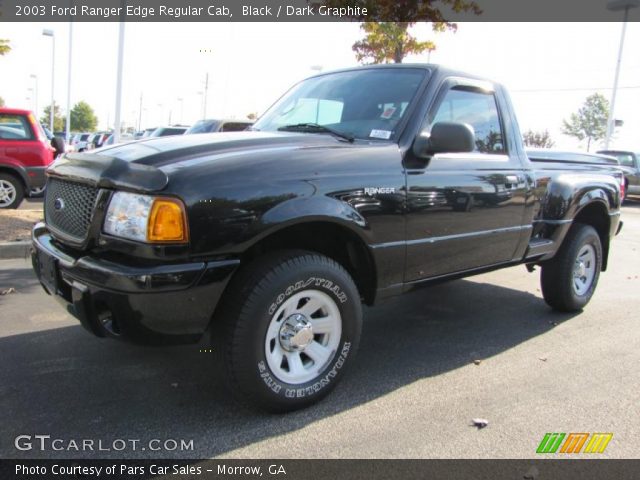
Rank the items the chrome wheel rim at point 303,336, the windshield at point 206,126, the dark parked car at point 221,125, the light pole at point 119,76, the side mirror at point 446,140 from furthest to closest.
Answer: the windshield at point 206,126 → the dark parked car at point 221,125 → the light pole at point 119,76 → the side mirror at point 446,140 → the chrome wheel rim at point 303,336

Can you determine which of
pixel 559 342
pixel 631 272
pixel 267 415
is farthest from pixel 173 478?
pixel 631 272

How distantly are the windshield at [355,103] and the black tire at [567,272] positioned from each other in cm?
231

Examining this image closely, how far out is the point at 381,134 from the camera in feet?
11.1

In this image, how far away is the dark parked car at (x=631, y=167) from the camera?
718 inches

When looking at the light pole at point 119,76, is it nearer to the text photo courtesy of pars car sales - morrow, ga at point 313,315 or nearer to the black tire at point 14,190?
the black tire at point 14,190

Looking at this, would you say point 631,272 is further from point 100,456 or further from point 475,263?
point 100,456

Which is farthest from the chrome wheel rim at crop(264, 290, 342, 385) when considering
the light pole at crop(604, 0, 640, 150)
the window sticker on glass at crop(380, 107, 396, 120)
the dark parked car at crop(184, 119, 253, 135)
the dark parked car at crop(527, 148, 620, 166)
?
the light pole at crop(604, 0, 640, 150)

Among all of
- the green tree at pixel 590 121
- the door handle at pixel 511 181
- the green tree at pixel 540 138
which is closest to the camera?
the door handle at pixel 511 181

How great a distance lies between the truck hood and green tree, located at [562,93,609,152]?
230 ft

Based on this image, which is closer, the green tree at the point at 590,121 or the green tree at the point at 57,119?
the green tree at the point at 590,121

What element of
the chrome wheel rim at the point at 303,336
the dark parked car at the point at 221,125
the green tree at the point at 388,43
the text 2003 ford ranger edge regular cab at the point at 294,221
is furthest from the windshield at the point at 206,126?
the chrome wheel rim at the point at 303,336

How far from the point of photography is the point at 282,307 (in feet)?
9.07

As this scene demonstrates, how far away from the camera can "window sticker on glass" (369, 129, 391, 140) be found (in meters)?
3.35

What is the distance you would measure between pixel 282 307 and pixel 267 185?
63cm
